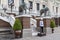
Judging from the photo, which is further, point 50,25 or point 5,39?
point 50,25

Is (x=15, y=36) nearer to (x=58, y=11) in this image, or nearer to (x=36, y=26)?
(x=36, y=26)

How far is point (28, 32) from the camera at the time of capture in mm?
15180

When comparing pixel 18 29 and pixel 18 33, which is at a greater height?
pixel 18 29

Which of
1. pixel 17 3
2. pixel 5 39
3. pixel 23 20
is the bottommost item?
pixel 5 39

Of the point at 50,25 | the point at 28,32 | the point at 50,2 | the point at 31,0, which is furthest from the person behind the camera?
the point at 50,2

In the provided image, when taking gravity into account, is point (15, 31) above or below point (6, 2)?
below

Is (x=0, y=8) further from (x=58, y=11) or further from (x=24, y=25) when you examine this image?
(x=58, y=11)

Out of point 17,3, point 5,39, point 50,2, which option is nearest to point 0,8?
point 17,3

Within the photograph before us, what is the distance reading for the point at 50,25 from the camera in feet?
64.6

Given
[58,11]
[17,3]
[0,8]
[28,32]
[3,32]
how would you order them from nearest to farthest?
[28,32]
[3,32]
[0,8]
[17,3]
[58,11]

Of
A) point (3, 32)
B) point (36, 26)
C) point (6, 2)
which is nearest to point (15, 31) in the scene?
point (3, 32)

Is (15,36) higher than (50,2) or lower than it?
lower

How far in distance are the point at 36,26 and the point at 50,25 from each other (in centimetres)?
159

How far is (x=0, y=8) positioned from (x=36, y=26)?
6.43 m
